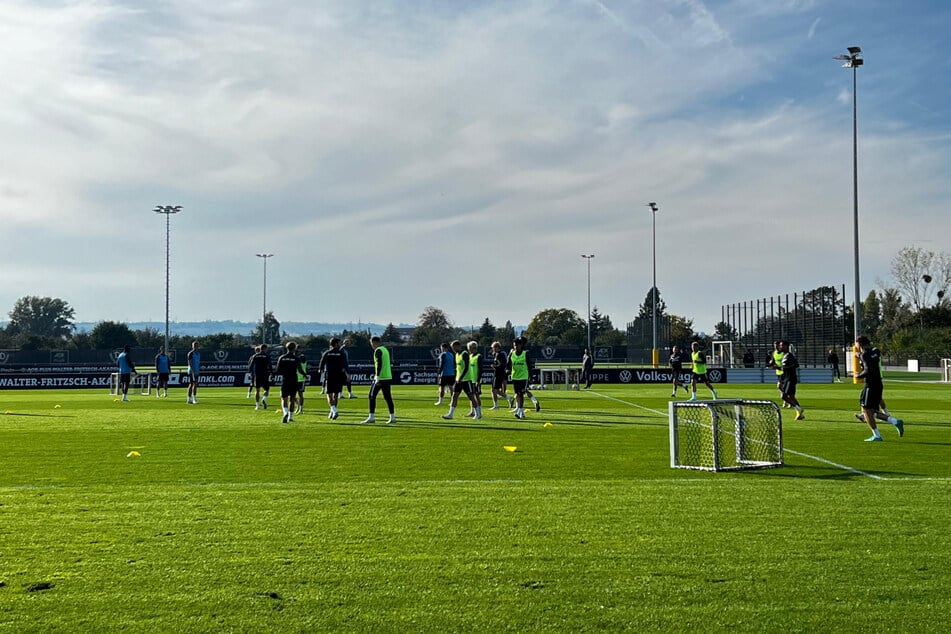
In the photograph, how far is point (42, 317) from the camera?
5650 inches

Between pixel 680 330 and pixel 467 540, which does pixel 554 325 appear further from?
pixel 467 540

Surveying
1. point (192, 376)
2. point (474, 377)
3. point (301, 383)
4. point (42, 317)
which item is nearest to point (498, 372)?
point (474, 377)

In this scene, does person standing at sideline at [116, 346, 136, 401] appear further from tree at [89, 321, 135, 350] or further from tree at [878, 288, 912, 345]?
tree at [878, 288, 912, 345]

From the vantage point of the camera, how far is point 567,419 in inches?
823

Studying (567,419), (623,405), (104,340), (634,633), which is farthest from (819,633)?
(104,340)

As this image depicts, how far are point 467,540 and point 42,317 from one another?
505 feet

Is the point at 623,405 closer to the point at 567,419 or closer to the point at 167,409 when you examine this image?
the point at 567,419

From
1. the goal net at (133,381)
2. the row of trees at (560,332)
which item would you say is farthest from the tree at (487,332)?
the goal net at (133,381)

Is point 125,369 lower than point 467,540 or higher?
higher

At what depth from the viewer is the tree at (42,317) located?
14100 centimetres

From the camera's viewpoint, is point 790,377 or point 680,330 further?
point 680,330

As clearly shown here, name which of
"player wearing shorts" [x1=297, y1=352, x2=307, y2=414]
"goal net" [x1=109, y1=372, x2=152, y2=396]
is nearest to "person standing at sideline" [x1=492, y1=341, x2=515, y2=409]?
"player wearing shorts" [x1=297, y1=352, x2=307, y2=414]

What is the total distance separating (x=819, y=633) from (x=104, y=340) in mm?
84423

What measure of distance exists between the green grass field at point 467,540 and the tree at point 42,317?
142 meters
